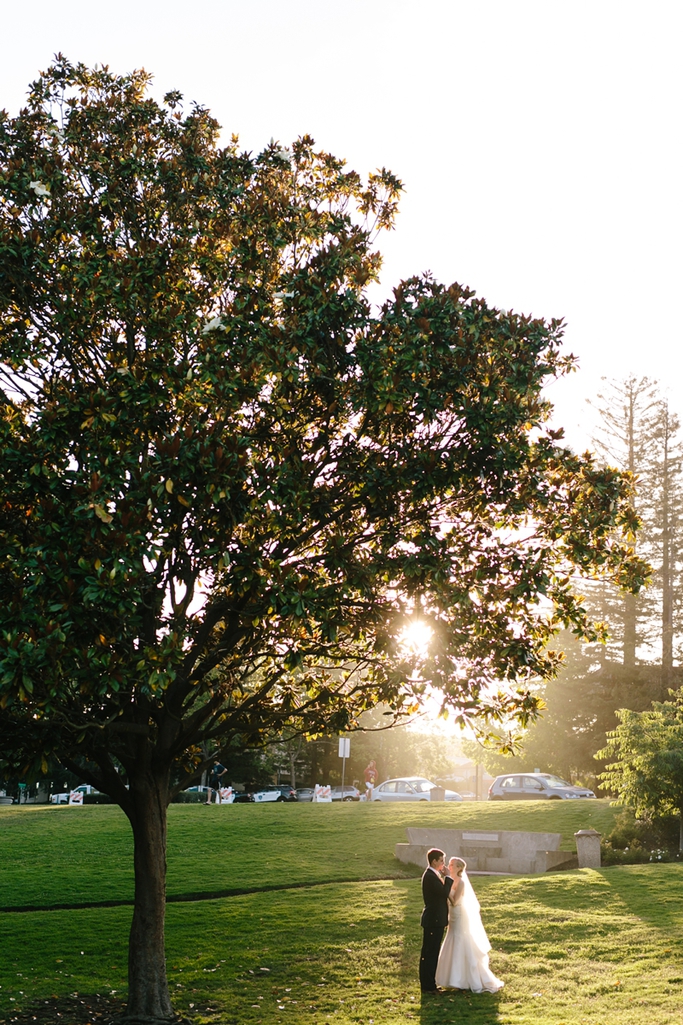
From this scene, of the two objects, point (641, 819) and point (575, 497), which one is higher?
point (575, 497)

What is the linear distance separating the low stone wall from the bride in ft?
35.3

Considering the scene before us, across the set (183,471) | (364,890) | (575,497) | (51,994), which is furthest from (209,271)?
(364,890)

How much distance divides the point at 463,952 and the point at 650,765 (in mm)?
12723

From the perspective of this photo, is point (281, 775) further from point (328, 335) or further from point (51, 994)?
point (328, 335)

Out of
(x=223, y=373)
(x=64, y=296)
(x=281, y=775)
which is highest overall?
(x=64, y=296)

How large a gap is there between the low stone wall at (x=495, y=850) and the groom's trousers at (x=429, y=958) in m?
10.8

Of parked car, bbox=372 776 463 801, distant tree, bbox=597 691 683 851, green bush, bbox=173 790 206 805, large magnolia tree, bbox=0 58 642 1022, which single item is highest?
large magnolia tree, bbox=0 58 642 1022

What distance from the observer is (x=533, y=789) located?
35.1 metres

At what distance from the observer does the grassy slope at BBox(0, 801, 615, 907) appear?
20.6 meters

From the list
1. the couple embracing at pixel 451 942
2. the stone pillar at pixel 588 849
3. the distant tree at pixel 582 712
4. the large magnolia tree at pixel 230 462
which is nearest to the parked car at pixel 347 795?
the distant tree at pixel 582 712

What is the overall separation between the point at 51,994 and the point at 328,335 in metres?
9.67

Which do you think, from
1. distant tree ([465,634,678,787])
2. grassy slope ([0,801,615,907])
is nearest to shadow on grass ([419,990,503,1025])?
grassy slope ([0,801,615,907])

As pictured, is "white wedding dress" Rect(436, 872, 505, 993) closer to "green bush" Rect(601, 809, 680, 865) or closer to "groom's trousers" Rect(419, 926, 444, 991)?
"groom's trousers" Rect(419, 926, 444, 991)

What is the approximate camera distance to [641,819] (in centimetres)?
2497
